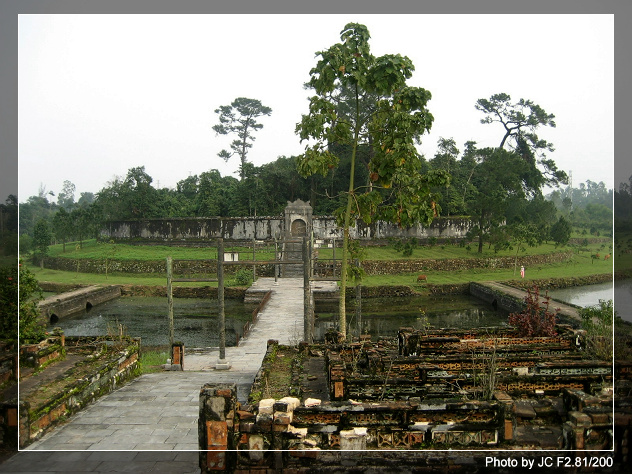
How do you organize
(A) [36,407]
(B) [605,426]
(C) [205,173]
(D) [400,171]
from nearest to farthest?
(B) [605,426]
(A) [36,407]
(D) [400,171]
(C) [205,173]

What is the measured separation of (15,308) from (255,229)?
27574 mm

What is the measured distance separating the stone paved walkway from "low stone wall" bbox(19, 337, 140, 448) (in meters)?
0.14

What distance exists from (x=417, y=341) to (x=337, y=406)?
140 inches

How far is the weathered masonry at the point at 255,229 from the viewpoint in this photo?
36.7m

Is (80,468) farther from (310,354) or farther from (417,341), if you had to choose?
(417,341)

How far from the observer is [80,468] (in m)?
5.96

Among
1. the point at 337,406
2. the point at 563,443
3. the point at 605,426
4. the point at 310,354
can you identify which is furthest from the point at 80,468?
the point at 605,426

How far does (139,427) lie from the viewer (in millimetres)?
7281

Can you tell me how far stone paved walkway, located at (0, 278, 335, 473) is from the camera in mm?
6141

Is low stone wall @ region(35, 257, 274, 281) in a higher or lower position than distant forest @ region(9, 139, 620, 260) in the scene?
lower

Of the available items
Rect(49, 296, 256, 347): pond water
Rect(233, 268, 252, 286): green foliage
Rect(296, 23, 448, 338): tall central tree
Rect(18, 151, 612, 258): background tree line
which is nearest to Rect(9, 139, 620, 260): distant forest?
Rect(18, 151, 612, 258): background tree line

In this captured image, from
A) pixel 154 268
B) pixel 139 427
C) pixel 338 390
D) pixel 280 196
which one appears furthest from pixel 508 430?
pixel 280 196

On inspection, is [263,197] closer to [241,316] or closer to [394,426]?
A: [241,316]

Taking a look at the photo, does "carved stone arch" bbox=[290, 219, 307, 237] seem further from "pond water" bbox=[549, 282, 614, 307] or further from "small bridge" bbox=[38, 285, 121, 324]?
"pond water" bbox=[549, 282, 614, 307]
